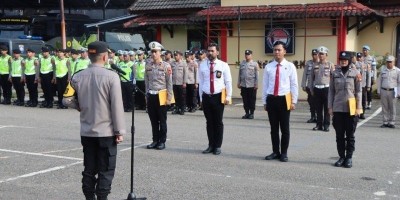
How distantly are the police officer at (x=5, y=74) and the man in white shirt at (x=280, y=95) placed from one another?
12.6 m

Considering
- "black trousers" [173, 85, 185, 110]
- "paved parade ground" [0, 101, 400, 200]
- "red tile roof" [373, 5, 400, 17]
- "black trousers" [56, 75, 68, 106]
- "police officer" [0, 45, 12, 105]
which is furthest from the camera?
"police officer" [0, 45, 12, 105]

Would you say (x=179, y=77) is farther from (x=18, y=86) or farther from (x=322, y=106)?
(x=18, y=86)

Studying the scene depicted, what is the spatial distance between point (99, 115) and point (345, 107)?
4.46 metres

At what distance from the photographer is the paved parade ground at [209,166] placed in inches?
283

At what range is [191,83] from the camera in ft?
56.1

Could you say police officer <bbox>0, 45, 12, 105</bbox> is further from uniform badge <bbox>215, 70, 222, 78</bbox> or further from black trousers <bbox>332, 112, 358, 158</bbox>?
black trousers <bbox>332, 112, 358, 158</bbox>

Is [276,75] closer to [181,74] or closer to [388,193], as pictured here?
[388,193]

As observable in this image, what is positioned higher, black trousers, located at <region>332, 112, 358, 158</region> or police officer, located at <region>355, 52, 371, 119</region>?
police officer, located at <region>355, 52, 371, 119</region>

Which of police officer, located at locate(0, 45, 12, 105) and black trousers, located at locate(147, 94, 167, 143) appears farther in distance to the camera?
police officer, located at locate(0, 45, 12, 105)

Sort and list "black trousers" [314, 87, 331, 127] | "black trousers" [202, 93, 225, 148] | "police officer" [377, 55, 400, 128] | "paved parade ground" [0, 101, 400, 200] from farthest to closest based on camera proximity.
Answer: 1. "police officer" [377, 55, 400, 128]
2. "black trousers" [314, 87, 331, 127]
3. "black trousers" [202, 93, 225, 148]
4. "paved parade ground" [0, 101, 400, 200]

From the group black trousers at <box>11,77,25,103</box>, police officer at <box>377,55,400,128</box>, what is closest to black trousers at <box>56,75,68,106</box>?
black trousers at <box>11,77,25,103</box>

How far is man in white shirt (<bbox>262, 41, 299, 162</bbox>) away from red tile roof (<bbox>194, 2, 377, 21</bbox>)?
983 cm

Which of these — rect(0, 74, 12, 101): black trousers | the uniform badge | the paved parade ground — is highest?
the uniform badge

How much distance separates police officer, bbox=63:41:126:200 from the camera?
595cm
